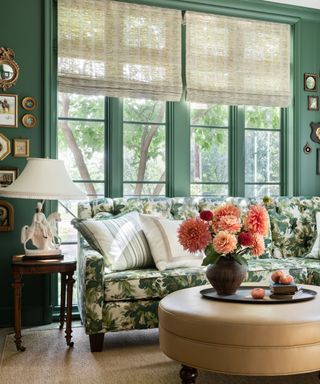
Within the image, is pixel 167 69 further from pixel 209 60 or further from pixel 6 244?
pixel 6 244

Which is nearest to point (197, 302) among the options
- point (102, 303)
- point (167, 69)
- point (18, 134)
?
point (102, 303)

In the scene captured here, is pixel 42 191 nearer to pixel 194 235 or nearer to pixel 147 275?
pixel 147 275

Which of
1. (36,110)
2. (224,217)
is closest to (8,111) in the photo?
(36,110)

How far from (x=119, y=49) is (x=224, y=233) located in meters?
2.33

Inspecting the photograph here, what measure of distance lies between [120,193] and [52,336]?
1324 millimetres

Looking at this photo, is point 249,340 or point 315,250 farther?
point 315,250

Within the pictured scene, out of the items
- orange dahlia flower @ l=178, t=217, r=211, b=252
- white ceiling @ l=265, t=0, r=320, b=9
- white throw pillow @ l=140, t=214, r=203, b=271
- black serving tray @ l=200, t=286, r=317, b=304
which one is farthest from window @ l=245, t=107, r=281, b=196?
orange dahlia flower @ l=178, t=217, r=211, b=252

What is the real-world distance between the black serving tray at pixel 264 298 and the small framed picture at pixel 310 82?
267 centimetres

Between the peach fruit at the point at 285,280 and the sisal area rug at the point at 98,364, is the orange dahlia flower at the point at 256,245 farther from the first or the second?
the sisal area rug at the point at 98,364

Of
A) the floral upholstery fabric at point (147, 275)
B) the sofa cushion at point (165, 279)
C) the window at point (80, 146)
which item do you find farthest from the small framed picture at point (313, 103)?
the window at point (80, 146)

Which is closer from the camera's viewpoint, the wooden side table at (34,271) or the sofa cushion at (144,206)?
the wooden side table at (34,271)

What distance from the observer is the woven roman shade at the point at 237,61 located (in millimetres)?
4418

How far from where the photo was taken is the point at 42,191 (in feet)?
10.8

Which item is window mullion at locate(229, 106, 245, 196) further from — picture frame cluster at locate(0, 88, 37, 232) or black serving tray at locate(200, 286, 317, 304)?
black serving tray at locate(200, 286, 317, 304)
